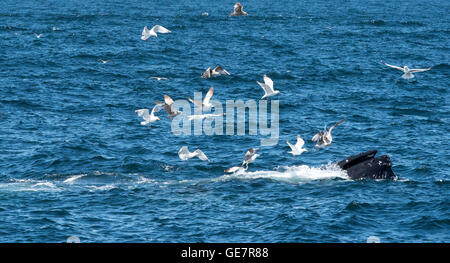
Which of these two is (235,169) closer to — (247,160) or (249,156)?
(247,160)

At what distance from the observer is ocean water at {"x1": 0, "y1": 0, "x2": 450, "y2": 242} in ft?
130

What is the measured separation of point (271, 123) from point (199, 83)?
56.4 feet

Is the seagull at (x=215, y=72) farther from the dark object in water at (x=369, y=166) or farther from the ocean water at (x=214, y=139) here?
the dark object in water at (x=369, y=166)

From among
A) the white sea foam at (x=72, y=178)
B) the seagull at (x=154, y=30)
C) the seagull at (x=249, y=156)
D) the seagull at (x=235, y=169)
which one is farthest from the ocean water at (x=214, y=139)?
the seagull at (x=154, y=30)

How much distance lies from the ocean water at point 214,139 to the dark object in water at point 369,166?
0.66m

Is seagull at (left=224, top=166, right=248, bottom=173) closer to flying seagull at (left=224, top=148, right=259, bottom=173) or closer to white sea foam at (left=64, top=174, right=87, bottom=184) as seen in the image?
flying seagull at (left=224, top=148, right=259, bottom=173)

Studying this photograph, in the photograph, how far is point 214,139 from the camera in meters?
58.1

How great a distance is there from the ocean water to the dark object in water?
0.66 m

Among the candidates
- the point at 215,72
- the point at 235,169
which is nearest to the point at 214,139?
the point at 215,72

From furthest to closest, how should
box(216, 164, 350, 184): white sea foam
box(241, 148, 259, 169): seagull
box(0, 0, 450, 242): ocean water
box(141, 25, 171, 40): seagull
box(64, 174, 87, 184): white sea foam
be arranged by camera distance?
1. box(141, 25, 171, 40): seagull
2. box(241, 148, 259, 169): seagull
3. box(216, 164, 350, 184): white sea foam
4. box(64, 174, 87, 184): white sea foam
5. box(0, 0, 450, 242): ocean water

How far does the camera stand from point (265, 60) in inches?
3706

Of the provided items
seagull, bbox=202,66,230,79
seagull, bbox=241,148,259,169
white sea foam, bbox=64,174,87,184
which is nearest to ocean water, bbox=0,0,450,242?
white sea foam, bbox=64,174,87,184

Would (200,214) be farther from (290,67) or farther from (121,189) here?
(290,67)
